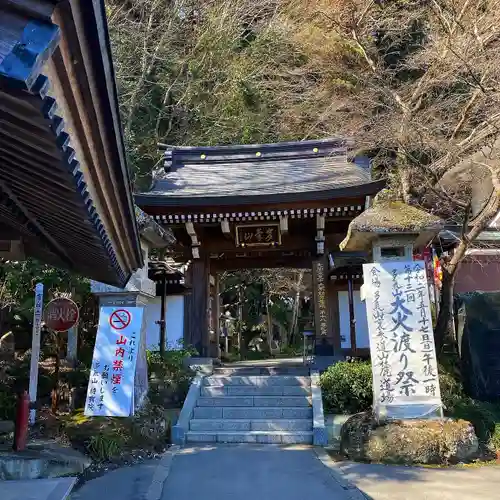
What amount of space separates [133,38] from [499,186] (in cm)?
1260

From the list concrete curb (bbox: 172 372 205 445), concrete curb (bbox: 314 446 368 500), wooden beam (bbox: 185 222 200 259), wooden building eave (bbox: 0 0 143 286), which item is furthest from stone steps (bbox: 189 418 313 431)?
wooden building eave (bbox: 0 0 143 286)

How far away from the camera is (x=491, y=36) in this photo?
1030cm

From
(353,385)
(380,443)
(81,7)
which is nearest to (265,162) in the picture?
(353,385)

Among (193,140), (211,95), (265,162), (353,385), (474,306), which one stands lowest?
(353,385)

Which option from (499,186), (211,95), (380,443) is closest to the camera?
(380,443)

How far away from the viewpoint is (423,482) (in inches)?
227

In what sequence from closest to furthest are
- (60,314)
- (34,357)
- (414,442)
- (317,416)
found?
(414,442) → (34,357) → (317,416) → (60,314)

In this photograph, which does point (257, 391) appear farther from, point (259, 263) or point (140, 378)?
point (259, 263)

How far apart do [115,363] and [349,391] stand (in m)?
4.59

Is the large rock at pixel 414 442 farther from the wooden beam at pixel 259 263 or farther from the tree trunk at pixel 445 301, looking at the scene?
the wooden beam at pixel 259 263

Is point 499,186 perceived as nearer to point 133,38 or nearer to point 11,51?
point 11,51

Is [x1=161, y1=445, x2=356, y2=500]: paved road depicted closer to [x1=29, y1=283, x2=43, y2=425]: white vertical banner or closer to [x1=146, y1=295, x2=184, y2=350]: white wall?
[x1=29, y1=283, x2=43, y2=425]: white vertical banner

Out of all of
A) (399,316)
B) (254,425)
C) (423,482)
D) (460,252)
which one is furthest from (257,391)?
(460,252)

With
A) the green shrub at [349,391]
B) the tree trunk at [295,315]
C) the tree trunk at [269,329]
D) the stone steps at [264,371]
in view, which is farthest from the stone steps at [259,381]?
the tree trunk at [295,315]
